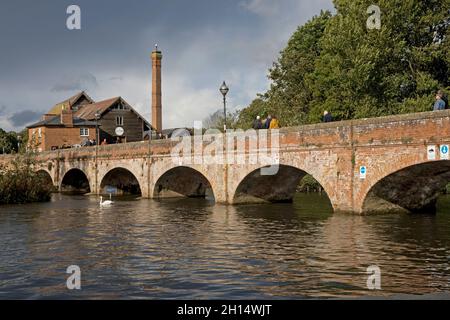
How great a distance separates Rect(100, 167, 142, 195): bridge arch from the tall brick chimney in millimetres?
20715

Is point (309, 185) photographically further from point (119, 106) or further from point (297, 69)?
point (119, 106)

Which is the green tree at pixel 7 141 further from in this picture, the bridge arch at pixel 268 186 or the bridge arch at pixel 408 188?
the bridge arch at pixel 408 188

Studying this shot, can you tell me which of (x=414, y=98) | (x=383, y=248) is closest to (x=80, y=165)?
(x=414, y=98)

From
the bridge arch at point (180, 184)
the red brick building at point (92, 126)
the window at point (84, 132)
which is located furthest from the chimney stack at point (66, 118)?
the bridge arch at point (180, 184)

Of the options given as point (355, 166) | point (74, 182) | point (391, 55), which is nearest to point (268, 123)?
point (355, 166)

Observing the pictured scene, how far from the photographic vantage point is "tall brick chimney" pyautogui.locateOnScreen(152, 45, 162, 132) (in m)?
61.3

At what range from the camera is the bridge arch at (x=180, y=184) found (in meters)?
33.9

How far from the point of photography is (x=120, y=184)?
1663 inches

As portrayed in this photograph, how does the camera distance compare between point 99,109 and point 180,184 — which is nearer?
point 180,184

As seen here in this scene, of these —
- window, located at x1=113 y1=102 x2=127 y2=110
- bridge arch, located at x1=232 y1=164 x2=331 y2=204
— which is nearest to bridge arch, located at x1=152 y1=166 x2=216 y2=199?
bridge arch, located at x1=232 y1=164 x2=331 y2=204

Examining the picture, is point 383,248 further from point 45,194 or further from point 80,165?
point 80,165

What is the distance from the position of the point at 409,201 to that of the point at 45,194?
22290 mm

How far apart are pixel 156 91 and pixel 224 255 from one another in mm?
49673

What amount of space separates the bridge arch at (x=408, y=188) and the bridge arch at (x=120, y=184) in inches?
927
